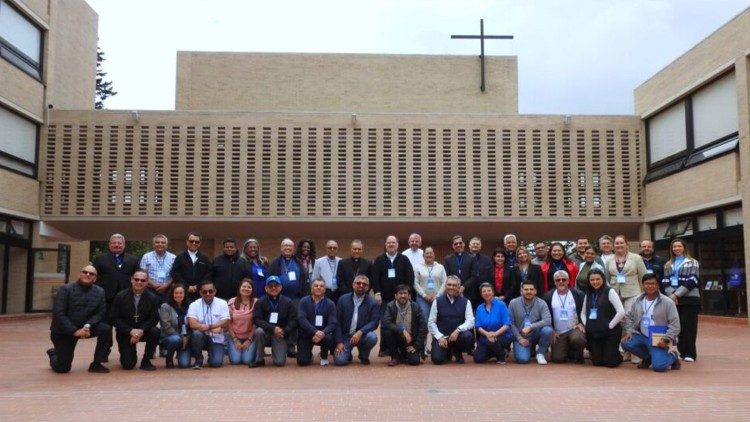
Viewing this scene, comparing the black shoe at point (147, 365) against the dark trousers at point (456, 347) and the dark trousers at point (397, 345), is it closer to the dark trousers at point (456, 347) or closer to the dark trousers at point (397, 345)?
the dark trousers at point (397, 345)

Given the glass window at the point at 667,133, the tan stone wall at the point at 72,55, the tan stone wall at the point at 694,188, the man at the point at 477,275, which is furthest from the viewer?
the tan stone wall at the point at 72,55

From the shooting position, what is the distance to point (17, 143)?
63.8ft

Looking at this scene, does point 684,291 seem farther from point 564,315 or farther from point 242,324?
point 242,324

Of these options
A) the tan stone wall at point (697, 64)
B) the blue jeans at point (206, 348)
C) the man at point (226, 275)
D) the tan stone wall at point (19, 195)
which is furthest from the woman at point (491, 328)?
the tan stone wall at point (19, 195)

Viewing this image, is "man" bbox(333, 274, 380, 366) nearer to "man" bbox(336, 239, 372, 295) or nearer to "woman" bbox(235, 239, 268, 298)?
"man" bbox(336, 239, 372, 295)

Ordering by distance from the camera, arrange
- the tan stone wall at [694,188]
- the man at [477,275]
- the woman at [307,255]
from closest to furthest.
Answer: the man at [477,275] → the woman at [307,255] → the tan stone wall at [694,188]

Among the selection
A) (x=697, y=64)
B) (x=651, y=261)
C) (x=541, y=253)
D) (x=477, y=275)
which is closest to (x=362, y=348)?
(x=477, y=275)

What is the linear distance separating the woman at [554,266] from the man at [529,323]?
72 centimetres

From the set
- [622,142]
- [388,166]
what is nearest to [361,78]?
[388,166]

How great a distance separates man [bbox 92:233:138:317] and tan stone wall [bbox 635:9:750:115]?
1393cm

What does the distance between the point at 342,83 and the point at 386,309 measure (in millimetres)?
18141

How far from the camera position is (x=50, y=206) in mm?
20672

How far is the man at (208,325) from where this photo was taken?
884cm

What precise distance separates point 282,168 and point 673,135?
36.7 feet
